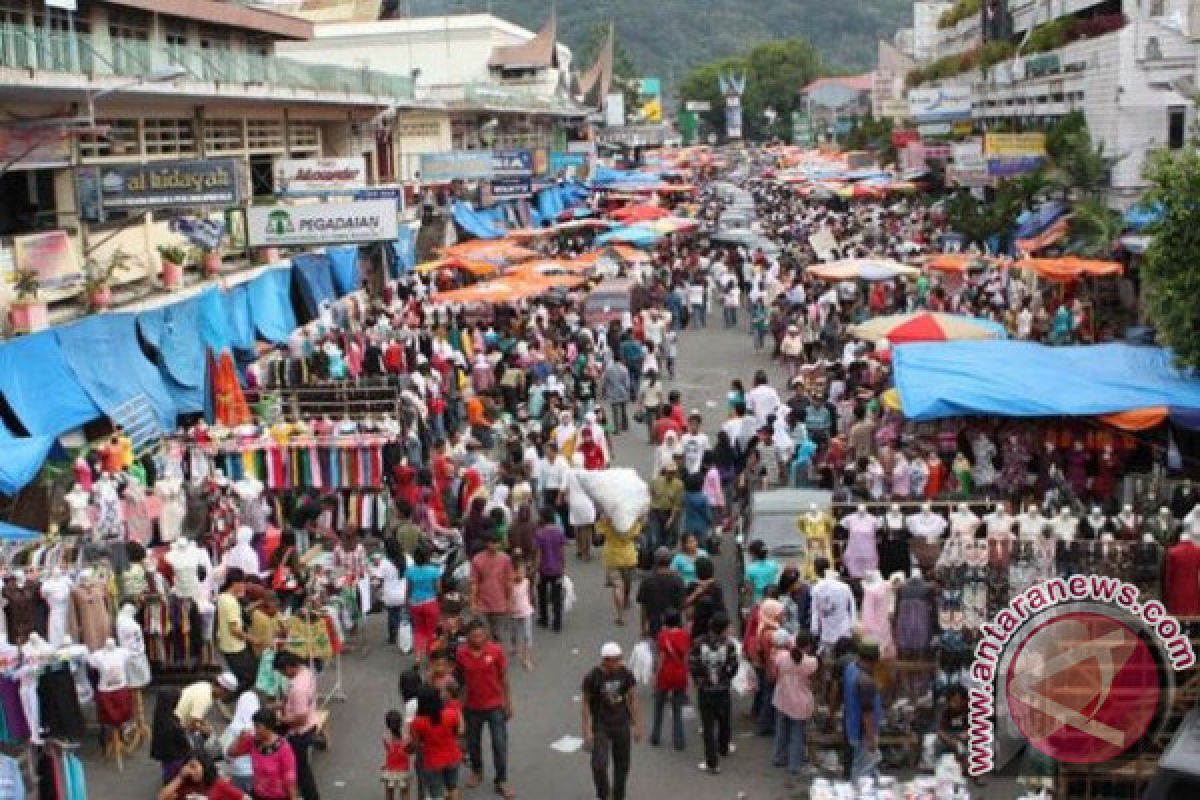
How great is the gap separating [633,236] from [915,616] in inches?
1033

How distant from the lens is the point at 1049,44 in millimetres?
37219

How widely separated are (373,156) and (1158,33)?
2114 centimetres

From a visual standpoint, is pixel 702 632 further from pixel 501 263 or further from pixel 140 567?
pixel 501 263

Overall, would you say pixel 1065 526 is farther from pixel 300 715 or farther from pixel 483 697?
pixel 300 715

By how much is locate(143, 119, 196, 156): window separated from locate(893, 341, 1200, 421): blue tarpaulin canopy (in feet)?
48.9

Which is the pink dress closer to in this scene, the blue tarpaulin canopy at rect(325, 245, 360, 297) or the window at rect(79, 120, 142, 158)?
the window at rect(79, 120, 142, 158)

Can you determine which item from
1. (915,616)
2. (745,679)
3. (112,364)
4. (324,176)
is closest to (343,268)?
(324,176)

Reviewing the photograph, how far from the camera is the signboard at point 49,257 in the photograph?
59.7 feet

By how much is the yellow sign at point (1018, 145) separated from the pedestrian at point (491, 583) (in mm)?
23310

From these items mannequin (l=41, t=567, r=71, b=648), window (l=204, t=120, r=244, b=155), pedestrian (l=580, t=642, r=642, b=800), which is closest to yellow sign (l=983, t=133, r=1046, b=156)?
window (l=204, t=120, r=244, b=155)

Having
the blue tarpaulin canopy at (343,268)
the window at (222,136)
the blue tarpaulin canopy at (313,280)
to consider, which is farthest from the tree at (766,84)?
the blue tarpaulin canopy at (313,280)

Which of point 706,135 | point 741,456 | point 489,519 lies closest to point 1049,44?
point 741,456

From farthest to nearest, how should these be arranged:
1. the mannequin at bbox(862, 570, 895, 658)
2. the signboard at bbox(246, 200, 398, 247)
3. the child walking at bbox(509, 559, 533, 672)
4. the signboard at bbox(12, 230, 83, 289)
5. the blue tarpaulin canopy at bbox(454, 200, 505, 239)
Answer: the blue tarpaulin canopy at bbox(454, 200, 505, 239) → the signboard at bbox(246, 200, 398, 247) → the signboard at bbox(12, 230, 83, 289) → the child walking at bbox(509, 559, 533, 672) → the mannequin at bbox(862, 570, 895, 658)

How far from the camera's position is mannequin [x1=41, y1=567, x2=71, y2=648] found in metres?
11.3
